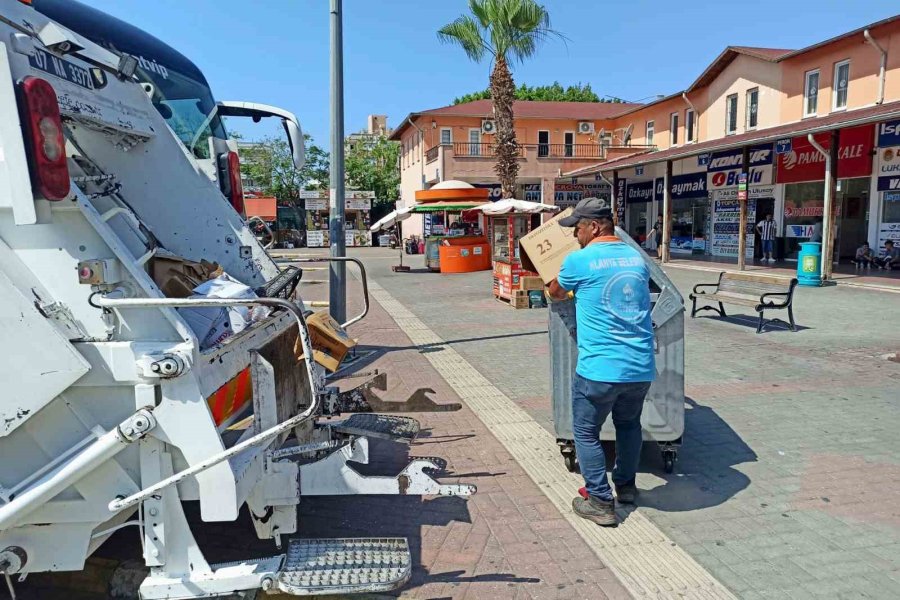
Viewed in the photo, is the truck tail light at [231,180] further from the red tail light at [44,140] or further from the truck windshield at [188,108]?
the red tail light at [44,140]

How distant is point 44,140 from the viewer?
2.40m

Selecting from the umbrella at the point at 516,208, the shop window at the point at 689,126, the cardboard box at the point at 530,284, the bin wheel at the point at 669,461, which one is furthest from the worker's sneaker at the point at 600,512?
the shop window at the point at 689,126

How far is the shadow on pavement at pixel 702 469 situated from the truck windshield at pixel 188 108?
4373mm

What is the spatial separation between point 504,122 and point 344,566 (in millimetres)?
20343

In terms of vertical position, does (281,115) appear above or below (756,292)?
above

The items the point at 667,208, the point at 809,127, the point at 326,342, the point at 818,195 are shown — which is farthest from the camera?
the point at 667,208

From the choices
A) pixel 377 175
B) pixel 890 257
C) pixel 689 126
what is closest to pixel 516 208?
pixel 890 257

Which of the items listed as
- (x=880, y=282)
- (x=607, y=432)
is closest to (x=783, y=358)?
(x=607, y=432)

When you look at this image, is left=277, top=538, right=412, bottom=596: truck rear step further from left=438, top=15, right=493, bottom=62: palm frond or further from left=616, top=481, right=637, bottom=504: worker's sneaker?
left=438, top=15, right=493, bottom=62: palm frond

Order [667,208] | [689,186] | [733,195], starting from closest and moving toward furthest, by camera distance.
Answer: [667,208] < [733,195] < [689,186]

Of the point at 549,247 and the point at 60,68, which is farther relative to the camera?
the point at 549,247

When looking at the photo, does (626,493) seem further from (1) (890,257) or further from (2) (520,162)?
(2) (520,162)

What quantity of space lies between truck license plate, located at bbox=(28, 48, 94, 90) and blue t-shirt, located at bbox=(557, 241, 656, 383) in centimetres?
276

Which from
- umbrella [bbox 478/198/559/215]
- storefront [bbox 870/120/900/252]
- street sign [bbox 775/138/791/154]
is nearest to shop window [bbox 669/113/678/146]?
street sign [bbox 775/138/791/154]
